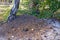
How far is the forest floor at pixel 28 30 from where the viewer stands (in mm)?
5941

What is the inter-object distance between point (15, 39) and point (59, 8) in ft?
12.9

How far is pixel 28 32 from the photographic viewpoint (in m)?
6.30

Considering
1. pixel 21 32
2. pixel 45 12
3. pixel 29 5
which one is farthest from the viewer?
pixel 29 5

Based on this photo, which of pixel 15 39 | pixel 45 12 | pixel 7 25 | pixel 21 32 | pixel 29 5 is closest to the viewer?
pixel 15 39

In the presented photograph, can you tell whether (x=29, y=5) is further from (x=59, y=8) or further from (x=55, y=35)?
(x=55, y=35)

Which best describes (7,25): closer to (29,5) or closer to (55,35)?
(55,35)

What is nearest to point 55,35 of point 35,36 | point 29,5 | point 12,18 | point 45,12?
point 35,36

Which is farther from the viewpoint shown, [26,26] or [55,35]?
[26,26]

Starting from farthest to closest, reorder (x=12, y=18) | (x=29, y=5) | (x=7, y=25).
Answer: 1. (x=29, y=5)
2. (x=12, y=18)
3. (x=7, y=25)

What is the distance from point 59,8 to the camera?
910cm

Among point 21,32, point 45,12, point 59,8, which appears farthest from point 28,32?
point 59,8

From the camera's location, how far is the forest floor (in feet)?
19.5

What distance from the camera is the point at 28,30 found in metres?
6.44

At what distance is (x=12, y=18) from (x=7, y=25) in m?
0.62
